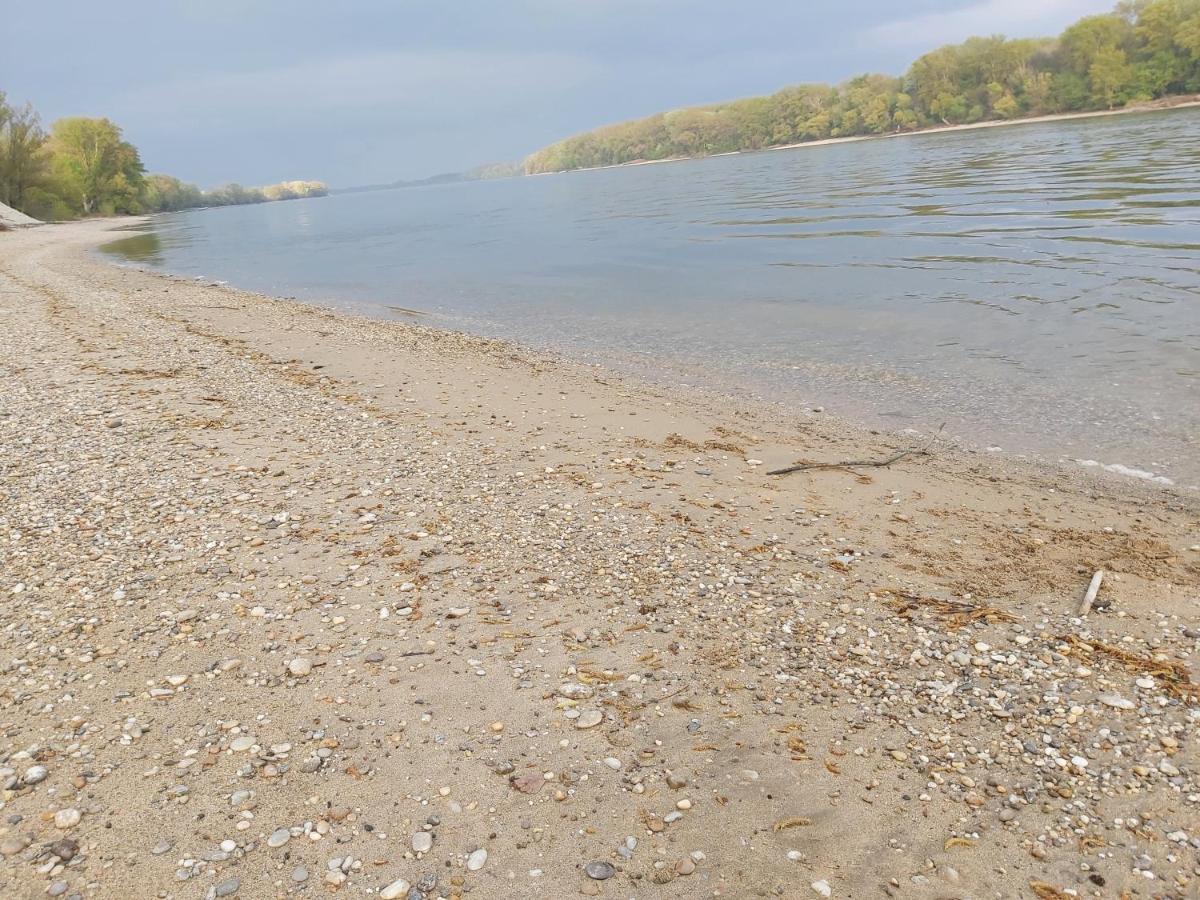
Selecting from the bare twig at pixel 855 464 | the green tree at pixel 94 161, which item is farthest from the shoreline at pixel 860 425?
the green tree at pixel 94 161

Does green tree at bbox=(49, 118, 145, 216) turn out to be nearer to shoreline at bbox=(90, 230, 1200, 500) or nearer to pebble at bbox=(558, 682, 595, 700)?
shoreline at bbox=(90, 230, 1200, 500)

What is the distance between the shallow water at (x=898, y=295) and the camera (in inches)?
373

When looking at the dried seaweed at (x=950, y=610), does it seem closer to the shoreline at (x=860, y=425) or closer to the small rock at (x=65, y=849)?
the shoreline at (x=860, y=425)

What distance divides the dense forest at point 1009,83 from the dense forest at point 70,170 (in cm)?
12635

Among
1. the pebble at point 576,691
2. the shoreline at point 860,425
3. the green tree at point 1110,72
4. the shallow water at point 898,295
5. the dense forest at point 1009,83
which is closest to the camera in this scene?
the pebble at point 576,691

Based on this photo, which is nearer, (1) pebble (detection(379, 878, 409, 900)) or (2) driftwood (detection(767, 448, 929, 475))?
(1) pebble (detection(379, 878, 409, 900))

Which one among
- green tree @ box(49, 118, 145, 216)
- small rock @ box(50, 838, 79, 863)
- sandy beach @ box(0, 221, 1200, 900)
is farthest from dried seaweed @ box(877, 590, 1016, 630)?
green tree @ box(49, 118, 145, 216)

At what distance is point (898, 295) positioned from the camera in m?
16.1

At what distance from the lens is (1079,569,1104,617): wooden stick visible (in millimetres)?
4648

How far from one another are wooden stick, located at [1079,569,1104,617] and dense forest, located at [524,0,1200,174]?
11832 cm

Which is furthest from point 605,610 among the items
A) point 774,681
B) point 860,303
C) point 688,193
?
point 688,193

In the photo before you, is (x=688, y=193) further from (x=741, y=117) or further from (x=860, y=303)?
(x=741, y=117)

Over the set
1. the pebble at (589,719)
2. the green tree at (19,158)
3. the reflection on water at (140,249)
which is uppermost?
the green tree at (19,158)

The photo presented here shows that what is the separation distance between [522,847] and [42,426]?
835 cm
